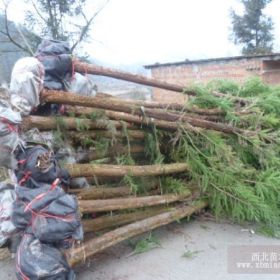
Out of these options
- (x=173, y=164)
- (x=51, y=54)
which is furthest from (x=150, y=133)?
(x=51, y=54)

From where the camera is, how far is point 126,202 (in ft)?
9.68

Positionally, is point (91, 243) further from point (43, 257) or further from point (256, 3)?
point (256, 3)

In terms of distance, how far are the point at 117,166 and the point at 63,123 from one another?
22.1 inches

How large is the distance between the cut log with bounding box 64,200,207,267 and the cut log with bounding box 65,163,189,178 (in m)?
0.37

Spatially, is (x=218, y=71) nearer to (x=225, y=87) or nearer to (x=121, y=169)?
(x=225, y=87)

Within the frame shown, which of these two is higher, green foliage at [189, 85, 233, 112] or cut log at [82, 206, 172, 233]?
green foliage at [189, 85, 233, 112]

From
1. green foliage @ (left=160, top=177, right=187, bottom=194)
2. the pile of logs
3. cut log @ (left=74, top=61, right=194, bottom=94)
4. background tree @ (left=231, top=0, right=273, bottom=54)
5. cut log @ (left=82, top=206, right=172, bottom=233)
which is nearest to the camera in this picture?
the pile of logs

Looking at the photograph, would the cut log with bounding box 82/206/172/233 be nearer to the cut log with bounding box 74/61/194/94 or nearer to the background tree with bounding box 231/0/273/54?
the cut log with bounding box 74/61/194/94

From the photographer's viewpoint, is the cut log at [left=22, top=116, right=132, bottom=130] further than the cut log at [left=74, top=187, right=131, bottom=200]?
No

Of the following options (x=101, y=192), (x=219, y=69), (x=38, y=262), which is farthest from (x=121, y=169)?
(x=219, y=69)

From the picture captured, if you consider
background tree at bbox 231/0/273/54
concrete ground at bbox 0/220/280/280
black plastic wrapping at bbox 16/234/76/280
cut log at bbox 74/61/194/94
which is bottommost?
concrete ground at bbox 0/220/280/280

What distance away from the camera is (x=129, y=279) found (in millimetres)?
2576

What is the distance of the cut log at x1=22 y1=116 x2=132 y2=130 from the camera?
258 centimetres

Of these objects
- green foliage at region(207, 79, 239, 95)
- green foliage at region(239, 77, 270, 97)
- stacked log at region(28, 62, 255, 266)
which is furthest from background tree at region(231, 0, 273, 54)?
stacked log at region(28, 62, 255, 266)
